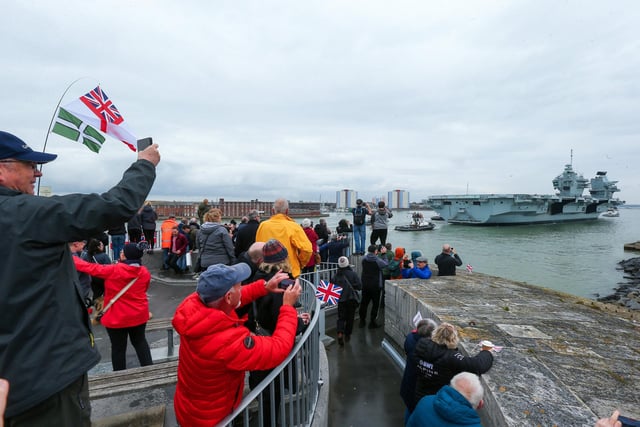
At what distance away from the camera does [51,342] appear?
1.38 metres

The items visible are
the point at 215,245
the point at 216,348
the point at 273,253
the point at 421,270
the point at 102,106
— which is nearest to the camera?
the point at 216,348

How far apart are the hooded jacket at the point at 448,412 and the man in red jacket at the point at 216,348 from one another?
1250 millimetres

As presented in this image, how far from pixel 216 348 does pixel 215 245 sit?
3.61m

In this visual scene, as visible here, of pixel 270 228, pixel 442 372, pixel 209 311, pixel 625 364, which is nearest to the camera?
pixel 209 311

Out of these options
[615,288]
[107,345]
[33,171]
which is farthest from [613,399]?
[615,288]

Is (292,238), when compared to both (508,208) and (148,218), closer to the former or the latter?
(148,218)

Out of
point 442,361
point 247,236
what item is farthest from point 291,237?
point 442,361

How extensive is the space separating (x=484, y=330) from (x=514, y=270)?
74.6 ft

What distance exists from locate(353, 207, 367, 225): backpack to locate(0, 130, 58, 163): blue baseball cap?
29.6 feet

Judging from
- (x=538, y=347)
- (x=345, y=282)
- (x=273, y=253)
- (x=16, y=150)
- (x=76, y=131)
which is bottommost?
(x=538, y=347)

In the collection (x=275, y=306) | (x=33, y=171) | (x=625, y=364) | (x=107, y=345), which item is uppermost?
(x=33, y=171)

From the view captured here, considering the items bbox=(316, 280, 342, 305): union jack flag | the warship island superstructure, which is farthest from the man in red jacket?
the warship island superstructure

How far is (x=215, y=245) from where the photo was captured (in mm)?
5160

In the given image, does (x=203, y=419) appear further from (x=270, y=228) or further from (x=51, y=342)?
(x=270, y=228)
